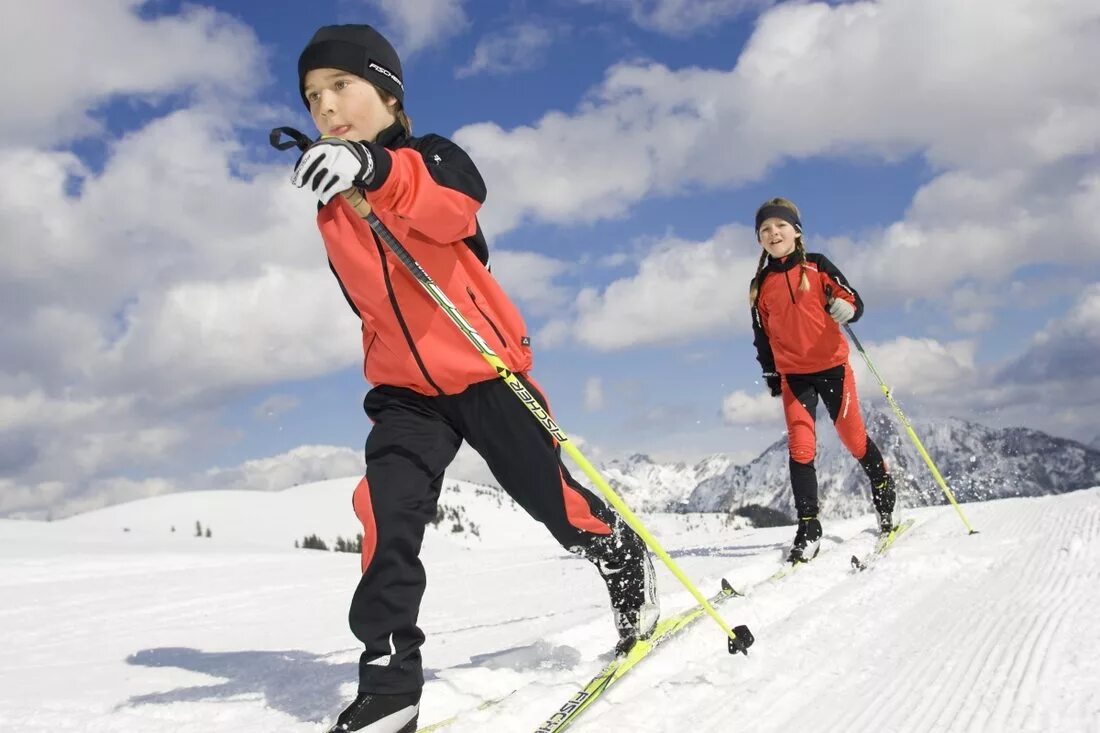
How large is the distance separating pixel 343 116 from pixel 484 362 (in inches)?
44.2

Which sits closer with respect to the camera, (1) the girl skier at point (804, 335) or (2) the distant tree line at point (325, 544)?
(1) the girl skier at point (804, 335)

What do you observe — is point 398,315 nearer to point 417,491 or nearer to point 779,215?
point 417,491

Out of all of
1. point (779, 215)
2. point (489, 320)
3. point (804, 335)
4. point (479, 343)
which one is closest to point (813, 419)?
point (804, 335)

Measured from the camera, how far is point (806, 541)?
5.53 metres

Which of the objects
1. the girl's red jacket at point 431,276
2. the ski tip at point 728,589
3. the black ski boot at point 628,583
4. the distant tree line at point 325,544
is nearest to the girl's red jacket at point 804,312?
the ski tip at point 728,589

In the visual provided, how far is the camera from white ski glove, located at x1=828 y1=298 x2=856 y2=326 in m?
5.71

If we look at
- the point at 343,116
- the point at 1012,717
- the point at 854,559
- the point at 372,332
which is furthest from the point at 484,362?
the point at 854,559

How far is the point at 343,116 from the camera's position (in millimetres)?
2863

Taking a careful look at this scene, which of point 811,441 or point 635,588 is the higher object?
point 811,441

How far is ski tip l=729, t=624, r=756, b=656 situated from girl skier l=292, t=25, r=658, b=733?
41 cm

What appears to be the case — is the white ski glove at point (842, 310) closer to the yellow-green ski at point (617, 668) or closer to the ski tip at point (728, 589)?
the ski tip at point (728, 589)

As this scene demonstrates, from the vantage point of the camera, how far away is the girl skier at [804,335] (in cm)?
587

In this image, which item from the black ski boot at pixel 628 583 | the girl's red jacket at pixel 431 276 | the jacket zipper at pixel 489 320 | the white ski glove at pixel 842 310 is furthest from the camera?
the white ski glove at pixel 842 310

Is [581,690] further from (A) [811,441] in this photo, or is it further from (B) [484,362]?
(A) [811,441]
